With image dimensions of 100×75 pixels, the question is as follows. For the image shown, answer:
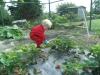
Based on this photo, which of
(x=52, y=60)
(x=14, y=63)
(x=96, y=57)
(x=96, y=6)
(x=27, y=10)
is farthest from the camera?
(x=27, y=10)

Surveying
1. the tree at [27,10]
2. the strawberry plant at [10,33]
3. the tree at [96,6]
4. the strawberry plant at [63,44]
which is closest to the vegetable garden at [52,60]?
the strawberry plant at [63,44]

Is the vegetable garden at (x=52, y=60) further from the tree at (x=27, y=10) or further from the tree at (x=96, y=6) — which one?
the tree at (x=27, y=10)

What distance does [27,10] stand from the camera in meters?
14.4

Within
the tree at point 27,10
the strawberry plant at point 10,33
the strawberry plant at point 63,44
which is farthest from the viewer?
the tree at point 27,10

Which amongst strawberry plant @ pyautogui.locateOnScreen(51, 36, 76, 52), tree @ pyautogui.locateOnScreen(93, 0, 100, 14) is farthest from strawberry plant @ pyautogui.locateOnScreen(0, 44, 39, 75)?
tree @ pyautogui.locateOnScreen(93, 0, 100, 14)

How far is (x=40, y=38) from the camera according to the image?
176 inches

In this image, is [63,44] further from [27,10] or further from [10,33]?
[27,10]

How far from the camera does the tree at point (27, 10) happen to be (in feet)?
46.2

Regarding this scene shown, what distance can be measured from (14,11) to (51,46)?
1139cm

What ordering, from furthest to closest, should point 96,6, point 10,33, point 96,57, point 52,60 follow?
1. point 96,6
2. point 10,33
3. point 52,60
4. point 96,57

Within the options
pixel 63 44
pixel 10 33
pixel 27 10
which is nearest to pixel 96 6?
pixel 10 33

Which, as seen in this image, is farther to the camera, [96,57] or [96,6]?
[96,6]

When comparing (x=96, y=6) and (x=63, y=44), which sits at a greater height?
(x=96, y=6)

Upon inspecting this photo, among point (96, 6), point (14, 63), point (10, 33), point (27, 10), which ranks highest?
point (96, 6)
